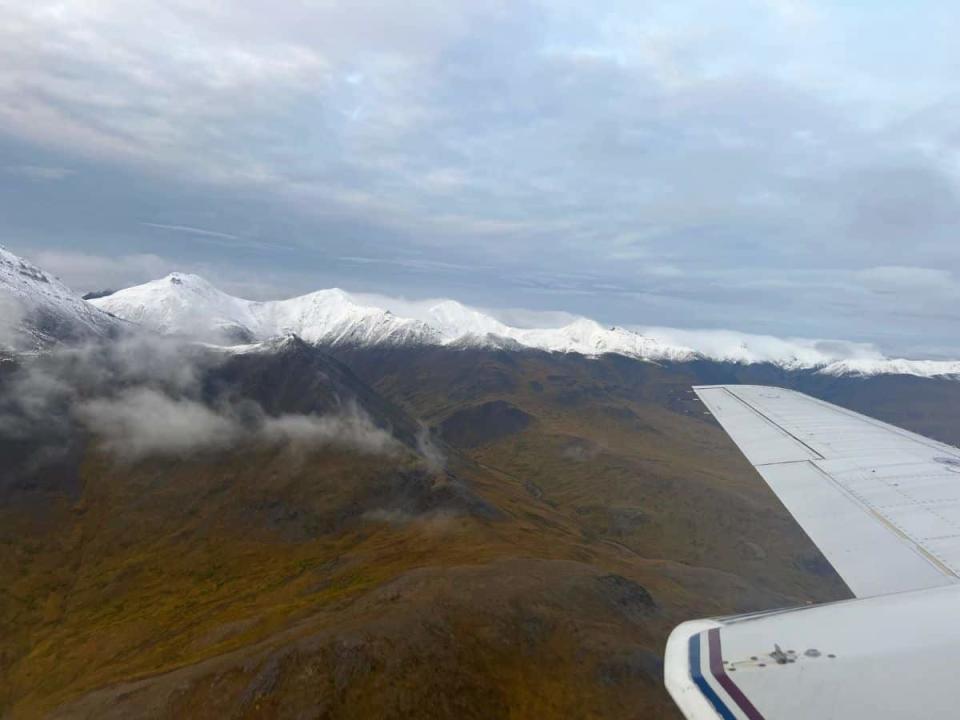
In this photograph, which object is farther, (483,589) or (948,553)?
(483,589)

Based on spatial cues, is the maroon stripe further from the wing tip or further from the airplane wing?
the wing tip

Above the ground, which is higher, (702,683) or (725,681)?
(725,681)

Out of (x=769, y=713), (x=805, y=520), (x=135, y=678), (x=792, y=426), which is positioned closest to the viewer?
(x=769, y=713)

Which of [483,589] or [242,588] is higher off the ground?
[483,589]

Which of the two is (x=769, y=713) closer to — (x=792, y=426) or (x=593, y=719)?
(x=792, y=426)

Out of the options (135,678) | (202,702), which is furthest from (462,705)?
(135,678)

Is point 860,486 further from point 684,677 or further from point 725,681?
point 684,677

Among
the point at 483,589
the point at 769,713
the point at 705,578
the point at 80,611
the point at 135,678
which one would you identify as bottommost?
the point at 80,611

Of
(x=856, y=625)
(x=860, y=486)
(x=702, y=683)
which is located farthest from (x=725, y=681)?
(x=860, y=486)
